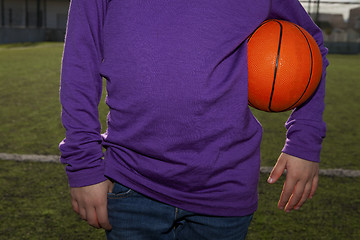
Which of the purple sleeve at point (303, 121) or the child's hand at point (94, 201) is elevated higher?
the purple sleeve at point (303, 121)

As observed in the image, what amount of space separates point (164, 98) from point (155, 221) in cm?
41

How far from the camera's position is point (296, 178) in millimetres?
1678

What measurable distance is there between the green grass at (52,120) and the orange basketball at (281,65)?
284cm

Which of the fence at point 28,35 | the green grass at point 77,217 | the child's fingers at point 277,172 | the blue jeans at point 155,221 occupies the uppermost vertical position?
the child's fingers at point 277,172

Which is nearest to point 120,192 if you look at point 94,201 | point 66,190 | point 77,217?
point 94,201

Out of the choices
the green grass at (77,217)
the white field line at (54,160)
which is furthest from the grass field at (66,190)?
the white field line at (54,160)

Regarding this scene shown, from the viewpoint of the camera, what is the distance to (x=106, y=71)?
4.89ft

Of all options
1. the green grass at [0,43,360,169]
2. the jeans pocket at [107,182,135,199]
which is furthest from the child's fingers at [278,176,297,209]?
the green grass at [0,43,360,169]

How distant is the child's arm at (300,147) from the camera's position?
168 centimetres

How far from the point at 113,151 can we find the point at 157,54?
371 millimetres

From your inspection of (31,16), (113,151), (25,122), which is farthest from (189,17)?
(31,16)

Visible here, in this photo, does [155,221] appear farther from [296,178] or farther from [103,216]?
[296,178]

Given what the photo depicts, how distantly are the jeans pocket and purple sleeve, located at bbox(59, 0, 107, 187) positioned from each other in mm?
67

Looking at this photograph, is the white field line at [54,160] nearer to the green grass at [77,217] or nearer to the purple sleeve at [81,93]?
the green grass at [77,217]
